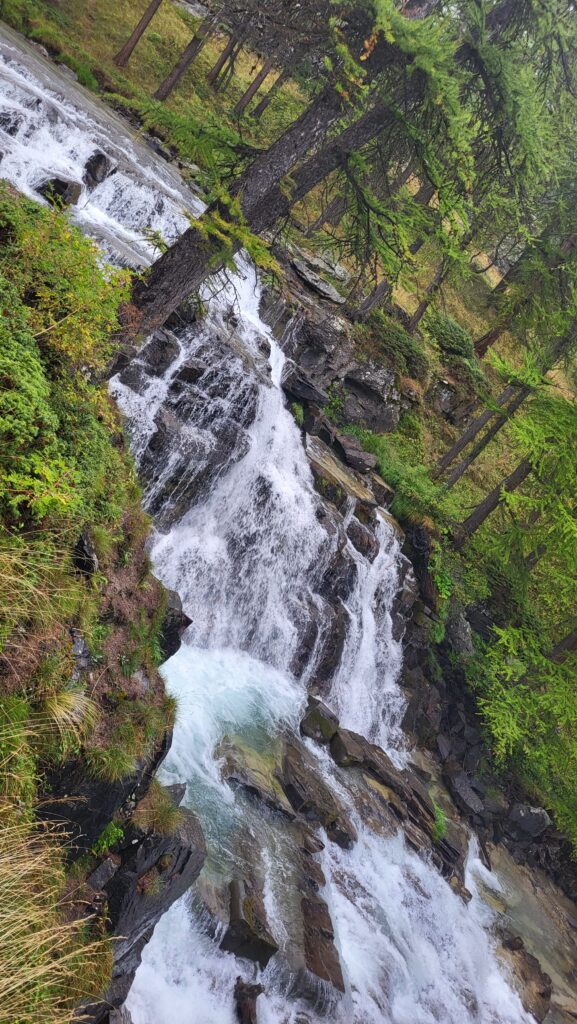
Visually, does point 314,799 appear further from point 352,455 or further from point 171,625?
point 352,455

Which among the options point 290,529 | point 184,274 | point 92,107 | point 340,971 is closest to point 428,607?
point 290,529

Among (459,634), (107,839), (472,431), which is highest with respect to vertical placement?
(472,431)

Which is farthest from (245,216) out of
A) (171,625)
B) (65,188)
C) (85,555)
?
(65,188)

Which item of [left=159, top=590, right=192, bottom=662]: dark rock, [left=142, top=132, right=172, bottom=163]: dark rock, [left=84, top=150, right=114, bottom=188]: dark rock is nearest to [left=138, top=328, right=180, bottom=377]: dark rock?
[left=159, top=590, right=192, bottom=662]: dark rock

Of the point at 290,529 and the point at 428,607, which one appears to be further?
the point at 428,607

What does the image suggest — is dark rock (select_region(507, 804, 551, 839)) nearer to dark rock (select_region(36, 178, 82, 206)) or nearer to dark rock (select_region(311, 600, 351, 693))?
dark rock (select_region(311, 600, 351, 693))

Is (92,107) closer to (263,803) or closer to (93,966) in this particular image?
(263,803)
